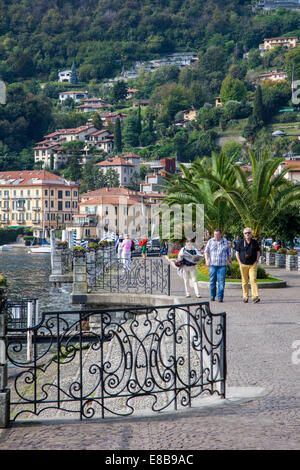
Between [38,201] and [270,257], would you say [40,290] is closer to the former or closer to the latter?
[270,257]

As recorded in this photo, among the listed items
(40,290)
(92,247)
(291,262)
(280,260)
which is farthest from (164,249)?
(291,262)

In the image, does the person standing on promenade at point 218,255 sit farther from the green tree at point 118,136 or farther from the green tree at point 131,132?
the green tree at point 131,132

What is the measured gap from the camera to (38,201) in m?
122

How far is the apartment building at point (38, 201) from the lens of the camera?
121812mm

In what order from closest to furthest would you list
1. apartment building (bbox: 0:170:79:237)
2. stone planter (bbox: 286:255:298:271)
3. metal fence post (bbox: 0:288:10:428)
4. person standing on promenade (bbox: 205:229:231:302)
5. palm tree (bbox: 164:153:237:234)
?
metal fence post (bbox: 0:288:10:428), person standing on promenade (bbox: 205:229:231:302), palm tree (bbox: 164:153:237:234), stone planter (bbox: 286:255:298:271), apartment building (bbox: 0:170:79:237)

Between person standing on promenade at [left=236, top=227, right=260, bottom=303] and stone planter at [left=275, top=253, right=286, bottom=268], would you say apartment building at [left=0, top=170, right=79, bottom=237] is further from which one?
person standing on promenade at [left=236, top=227, right=260, bottom=303]

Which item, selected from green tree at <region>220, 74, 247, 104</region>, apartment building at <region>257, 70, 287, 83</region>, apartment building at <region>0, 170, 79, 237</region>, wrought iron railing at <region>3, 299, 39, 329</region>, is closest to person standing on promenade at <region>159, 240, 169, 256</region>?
wrought iron railing at <region>3, 299, 39, 329</region>

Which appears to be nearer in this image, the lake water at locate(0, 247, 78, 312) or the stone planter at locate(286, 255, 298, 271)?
the lake water at locate(0, 247, 78, 312)

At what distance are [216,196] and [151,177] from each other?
10531 cm

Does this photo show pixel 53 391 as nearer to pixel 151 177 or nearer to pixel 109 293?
pixel 109 293

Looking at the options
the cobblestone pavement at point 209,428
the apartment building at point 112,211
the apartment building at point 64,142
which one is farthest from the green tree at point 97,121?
the cobblestone pavement at point 209,428

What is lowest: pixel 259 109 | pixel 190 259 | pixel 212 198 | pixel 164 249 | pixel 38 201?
pixel 190 259

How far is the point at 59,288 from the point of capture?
115 ft

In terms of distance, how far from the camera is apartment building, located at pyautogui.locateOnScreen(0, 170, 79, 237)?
12181 cm
